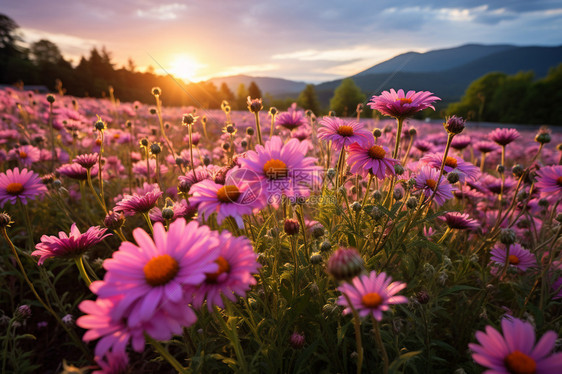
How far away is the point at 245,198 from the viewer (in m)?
1.15

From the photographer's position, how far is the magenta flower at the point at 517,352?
2.63 ft

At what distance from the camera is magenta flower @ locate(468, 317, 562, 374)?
80 centimetres

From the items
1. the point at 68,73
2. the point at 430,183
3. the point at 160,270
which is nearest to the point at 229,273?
the point at 160,270

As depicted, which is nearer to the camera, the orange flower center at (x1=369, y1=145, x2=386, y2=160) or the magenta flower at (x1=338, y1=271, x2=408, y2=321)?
the magenta flower at (x1=338, y1=271, x2=408, y2=321)

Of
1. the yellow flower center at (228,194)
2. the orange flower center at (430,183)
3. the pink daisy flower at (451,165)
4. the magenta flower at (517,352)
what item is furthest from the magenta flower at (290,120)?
the magenta flower at (517,352)

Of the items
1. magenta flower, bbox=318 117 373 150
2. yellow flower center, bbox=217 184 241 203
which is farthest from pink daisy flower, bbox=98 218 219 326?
magenta flower, bbox=318 117 373 150

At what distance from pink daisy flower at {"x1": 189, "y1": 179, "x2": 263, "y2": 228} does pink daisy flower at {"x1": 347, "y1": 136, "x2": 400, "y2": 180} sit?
687mm


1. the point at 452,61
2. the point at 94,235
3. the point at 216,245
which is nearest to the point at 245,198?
the point at 216,245

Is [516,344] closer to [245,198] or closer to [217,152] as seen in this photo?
[245,198]

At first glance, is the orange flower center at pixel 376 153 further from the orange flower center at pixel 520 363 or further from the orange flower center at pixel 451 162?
the orange flower center at pixel 520 363

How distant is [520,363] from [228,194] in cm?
103

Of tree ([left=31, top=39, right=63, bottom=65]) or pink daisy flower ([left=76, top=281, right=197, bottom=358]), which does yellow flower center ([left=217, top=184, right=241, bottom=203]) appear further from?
tree ([left=31, top=39, right=63, bottom=65])

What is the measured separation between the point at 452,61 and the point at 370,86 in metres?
1.13

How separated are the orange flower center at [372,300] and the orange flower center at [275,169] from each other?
55 cm
